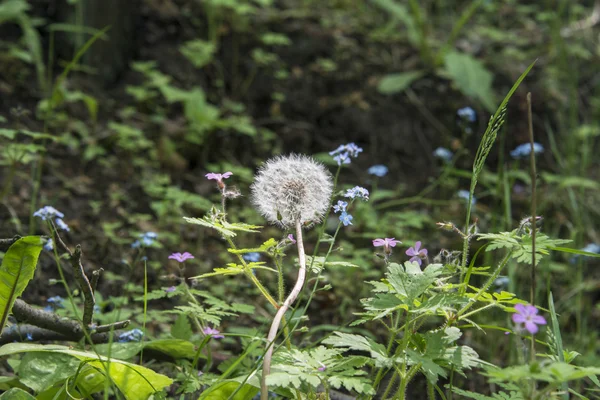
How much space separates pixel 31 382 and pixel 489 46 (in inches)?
189

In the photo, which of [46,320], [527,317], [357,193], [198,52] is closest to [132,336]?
[46,320]

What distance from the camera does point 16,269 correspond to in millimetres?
1473

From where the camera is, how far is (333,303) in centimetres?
279

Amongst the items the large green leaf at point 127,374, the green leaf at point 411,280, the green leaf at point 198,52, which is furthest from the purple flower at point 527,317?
the green leaf at point 198,52

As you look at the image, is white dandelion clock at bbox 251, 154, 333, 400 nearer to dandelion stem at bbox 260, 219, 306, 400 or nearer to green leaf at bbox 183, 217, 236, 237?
dandelion stem at bbox 260, 219, 306, 400

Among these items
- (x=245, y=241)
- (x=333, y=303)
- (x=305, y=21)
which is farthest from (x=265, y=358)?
(x=305, y=21)

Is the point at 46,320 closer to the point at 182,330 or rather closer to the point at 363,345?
the point at 182,330

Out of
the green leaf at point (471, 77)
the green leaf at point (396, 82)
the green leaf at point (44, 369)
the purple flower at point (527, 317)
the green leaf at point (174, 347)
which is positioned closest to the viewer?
the purple flower at point (527, 317)

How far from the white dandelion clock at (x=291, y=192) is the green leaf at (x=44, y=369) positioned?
0.64 metres

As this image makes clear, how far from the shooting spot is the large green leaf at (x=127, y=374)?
1.42 m

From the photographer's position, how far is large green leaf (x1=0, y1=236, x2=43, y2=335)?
1459 mm

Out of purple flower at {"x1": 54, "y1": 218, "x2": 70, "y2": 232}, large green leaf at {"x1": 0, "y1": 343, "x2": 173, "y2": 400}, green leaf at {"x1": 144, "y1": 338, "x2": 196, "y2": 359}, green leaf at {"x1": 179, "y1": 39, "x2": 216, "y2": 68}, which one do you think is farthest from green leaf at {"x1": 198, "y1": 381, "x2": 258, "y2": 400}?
green leaf at {"x1": 179, "y1": 39, "x2": 216, "y2": 68}

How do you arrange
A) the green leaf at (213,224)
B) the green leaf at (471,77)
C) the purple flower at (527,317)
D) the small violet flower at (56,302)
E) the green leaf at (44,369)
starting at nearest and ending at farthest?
the purple flower at (527,317), the green leaf at (213,224), the green leaf at (44,369), the small violet flower at (56,302), the green leaf at (471,77)

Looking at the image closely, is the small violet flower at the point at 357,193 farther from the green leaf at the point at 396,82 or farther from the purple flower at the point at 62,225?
the green leaf at the point at 396,82
